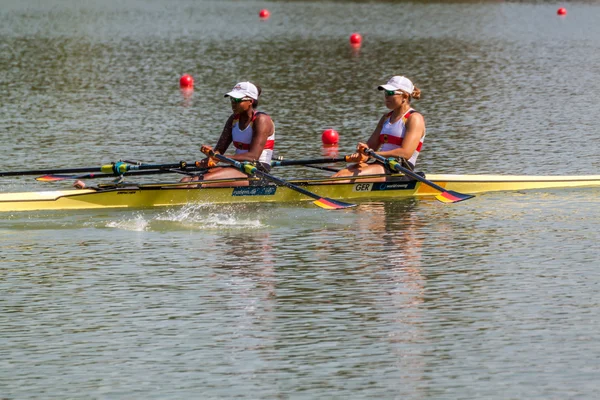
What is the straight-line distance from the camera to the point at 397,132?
49.1 ft

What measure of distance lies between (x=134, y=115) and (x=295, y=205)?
946 cm

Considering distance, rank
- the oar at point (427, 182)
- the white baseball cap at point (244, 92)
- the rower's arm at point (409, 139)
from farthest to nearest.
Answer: the rower's arm at point (409, 139) → the oar at point (427, 182) → the white baseball cap at point (244, 92)

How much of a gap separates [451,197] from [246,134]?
8.14 ft

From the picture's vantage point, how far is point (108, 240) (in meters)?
12.9

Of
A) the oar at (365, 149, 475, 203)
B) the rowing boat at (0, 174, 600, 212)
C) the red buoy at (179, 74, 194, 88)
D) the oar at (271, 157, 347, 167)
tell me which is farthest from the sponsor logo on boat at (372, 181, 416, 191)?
the red buoy at (179, 74, 194, 88)

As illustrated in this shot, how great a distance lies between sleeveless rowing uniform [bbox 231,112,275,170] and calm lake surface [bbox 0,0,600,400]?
57 cm

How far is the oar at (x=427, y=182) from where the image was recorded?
14500 millimetres

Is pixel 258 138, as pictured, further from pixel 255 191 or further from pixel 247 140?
pixel 255 191

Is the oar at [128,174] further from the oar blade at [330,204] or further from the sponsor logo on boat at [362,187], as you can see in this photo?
the sponsor logo on boat at [362,187]

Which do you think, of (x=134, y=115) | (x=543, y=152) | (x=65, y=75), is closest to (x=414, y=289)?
(x=543, y=152)

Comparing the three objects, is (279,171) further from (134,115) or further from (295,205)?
(134,115)

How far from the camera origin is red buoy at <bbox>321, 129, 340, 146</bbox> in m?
20.0

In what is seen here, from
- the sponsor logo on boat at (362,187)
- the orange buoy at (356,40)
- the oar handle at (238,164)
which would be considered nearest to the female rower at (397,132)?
the sponsor logo on boat at (362,187)

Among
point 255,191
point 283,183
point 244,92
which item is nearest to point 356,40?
point 244,92
